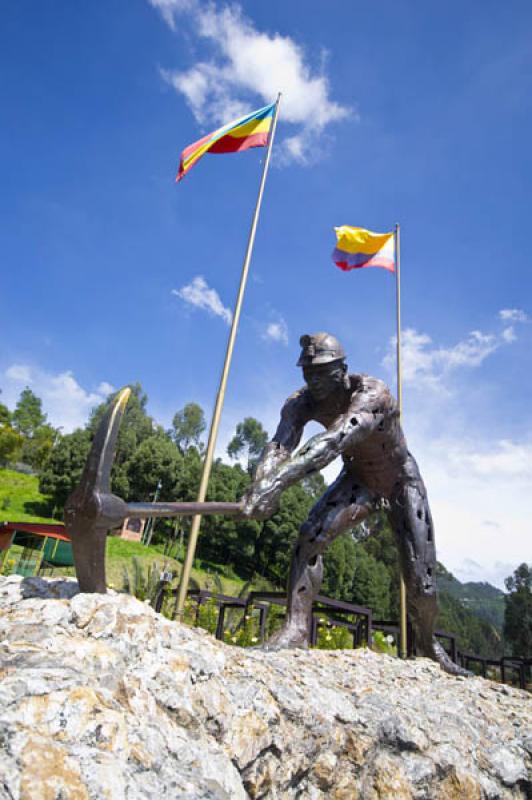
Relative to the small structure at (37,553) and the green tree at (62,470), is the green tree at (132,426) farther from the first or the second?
the small structure at (37,553)

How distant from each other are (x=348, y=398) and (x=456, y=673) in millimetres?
1952

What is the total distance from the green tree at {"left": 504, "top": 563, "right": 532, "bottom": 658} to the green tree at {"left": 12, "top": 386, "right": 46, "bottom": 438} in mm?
35563

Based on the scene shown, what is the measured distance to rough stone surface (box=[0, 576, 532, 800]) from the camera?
101 cm

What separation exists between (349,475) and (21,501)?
26613mm

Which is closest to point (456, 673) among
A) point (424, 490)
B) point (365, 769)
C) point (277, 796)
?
point (424, 490)

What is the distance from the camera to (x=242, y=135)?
7230mm

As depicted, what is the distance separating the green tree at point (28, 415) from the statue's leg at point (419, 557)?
131 ft

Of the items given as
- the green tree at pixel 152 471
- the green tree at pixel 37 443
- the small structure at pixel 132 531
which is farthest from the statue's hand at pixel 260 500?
the green tree at pixel 37 443

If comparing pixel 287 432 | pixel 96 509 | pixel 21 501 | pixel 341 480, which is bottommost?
pixel 96 509

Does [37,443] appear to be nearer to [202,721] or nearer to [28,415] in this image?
[28,415]

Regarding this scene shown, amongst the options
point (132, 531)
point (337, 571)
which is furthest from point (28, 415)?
point (337, 571)

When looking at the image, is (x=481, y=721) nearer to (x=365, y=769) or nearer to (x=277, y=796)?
(x=365, y=769)

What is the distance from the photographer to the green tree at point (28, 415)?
39.3 meters

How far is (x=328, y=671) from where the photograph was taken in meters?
2.26
